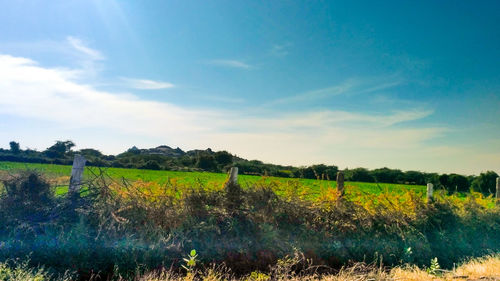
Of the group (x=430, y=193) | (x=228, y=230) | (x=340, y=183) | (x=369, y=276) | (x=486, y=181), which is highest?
(x=486, y=181)

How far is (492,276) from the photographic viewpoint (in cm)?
641

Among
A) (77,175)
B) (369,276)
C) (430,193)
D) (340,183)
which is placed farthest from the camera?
(430,193)

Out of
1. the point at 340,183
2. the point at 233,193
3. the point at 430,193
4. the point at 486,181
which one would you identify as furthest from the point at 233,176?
the point at 486,181

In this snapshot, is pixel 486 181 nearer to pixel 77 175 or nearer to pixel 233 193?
pixel 233 193

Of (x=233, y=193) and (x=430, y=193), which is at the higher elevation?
(x=430, y=193)

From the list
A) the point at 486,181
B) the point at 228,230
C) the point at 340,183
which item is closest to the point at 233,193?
the point at 228,230

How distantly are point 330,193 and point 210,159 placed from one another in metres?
6.31

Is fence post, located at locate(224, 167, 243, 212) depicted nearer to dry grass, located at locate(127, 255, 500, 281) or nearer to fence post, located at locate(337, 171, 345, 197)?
dry grass, located at locate(127, 255, 500, 281)

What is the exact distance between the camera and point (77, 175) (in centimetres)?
738

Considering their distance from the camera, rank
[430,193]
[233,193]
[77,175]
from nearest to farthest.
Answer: [77,175]
[233,193]
[430,193]

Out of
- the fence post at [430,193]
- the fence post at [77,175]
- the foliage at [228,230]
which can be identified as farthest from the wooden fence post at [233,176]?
the fence post at [430,193]

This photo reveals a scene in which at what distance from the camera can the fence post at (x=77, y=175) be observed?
720 centimetres

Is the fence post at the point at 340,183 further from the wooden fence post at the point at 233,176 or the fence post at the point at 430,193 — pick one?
the fence post at the point at 430,193

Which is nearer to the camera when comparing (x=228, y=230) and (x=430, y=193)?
(x=228, y=230)
